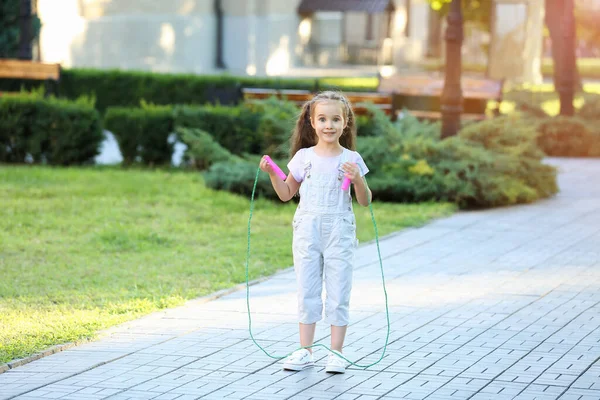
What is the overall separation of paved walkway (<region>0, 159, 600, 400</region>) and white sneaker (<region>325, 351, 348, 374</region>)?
1.4 inches

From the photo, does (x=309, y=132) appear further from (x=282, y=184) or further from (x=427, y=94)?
(x=427, y=94)

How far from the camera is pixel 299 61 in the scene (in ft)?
127

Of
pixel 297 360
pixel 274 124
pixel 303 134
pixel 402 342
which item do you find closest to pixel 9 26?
pixel 274 124

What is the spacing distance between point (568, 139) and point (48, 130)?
346 inches

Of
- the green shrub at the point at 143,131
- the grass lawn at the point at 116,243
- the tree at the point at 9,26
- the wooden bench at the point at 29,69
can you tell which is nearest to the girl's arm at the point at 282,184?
the grass lawn at the point at 116,243

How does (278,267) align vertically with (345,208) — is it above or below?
below

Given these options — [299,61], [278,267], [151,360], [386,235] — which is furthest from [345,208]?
[299,61]

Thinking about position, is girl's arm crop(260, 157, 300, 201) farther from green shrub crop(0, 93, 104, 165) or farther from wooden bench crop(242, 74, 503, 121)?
wooden bench crop(242, 74, 503, 121)

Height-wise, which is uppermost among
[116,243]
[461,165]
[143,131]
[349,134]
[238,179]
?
[349,134]

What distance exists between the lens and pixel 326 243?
5.55 metres

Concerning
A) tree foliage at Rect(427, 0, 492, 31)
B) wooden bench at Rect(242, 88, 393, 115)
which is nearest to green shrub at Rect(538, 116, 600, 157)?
wooden bench at Rect(242, 88, 393, 115)

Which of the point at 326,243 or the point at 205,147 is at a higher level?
the point at 326,243

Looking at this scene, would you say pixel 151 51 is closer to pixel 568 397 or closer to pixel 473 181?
pixel 473 181

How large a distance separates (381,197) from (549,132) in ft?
22.2
